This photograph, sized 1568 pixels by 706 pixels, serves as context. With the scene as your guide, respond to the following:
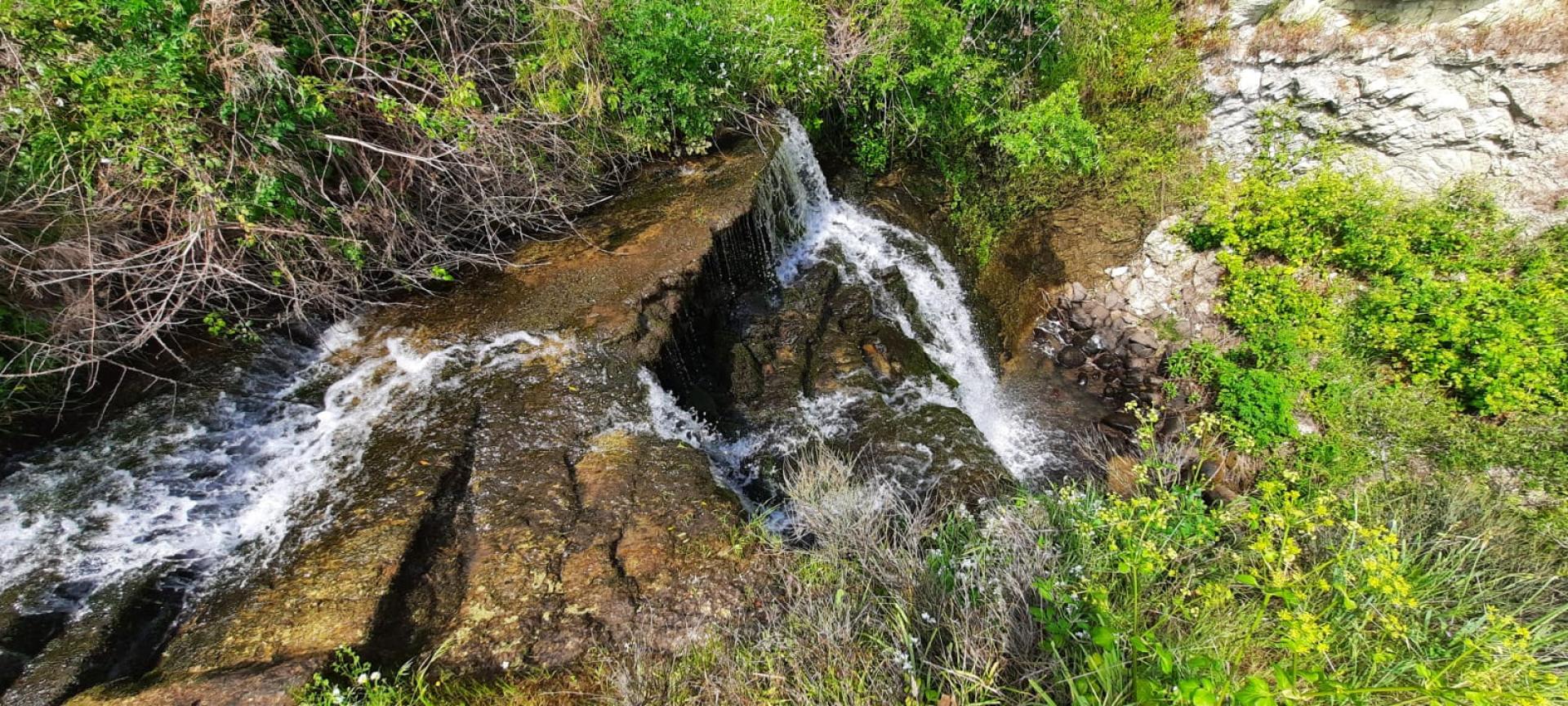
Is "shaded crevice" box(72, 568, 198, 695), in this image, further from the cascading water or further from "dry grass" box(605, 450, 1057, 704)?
the cascading water

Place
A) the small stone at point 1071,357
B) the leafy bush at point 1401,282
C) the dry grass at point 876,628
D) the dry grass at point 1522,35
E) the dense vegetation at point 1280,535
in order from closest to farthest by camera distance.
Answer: the dense vegetation at point 1280,535, the dry grass at point 876,628, the leafy bush at point 1401,282, the dry grass at point 1522,35, the small stone at point 1071,357

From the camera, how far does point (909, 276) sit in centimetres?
650

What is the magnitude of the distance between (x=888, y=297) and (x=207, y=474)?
5428 mm

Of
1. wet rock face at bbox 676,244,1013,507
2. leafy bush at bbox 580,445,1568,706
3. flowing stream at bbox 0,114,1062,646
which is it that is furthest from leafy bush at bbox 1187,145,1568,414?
wet rock face at bbox 676,244,1013,507

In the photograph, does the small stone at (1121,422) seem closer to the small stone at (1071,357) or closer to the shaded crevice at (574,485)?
the small stone at (1071,357)

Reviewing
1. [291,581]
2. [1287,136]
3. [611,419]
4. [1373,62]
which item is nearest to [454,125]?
[611,419]

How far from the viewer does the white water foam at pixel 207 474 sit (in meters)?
2.95

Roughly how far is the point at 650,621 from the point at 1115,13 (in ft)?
26.5

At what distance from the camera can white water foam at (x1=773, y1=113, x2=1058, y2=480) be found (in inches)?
222

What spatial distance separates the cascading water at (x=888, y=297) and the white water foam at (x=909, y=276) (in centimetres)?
1

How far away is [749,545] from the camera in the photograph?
3.01 meters

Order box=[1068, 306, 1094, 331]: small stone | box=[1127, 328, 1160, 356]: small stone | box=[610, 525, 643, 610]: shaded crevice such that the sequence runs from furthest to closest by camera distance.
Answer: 1. box=[1068, 306, 1094, 331]: small stone
2. box=[1127, 328, 1160, 356]: small stone
3. box=[610, 525, 643, 610]: shaded crevice

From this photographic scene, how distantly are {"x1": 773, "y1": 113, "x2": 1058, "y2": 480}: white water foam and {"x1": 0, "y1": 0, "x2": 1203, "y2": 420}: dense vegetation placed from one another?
2.33 feet

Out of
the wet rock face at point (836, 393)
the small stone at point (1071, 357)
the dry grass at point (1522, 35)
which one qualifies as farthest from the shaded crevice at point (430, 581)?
the dry grass at point (1522, 35)
